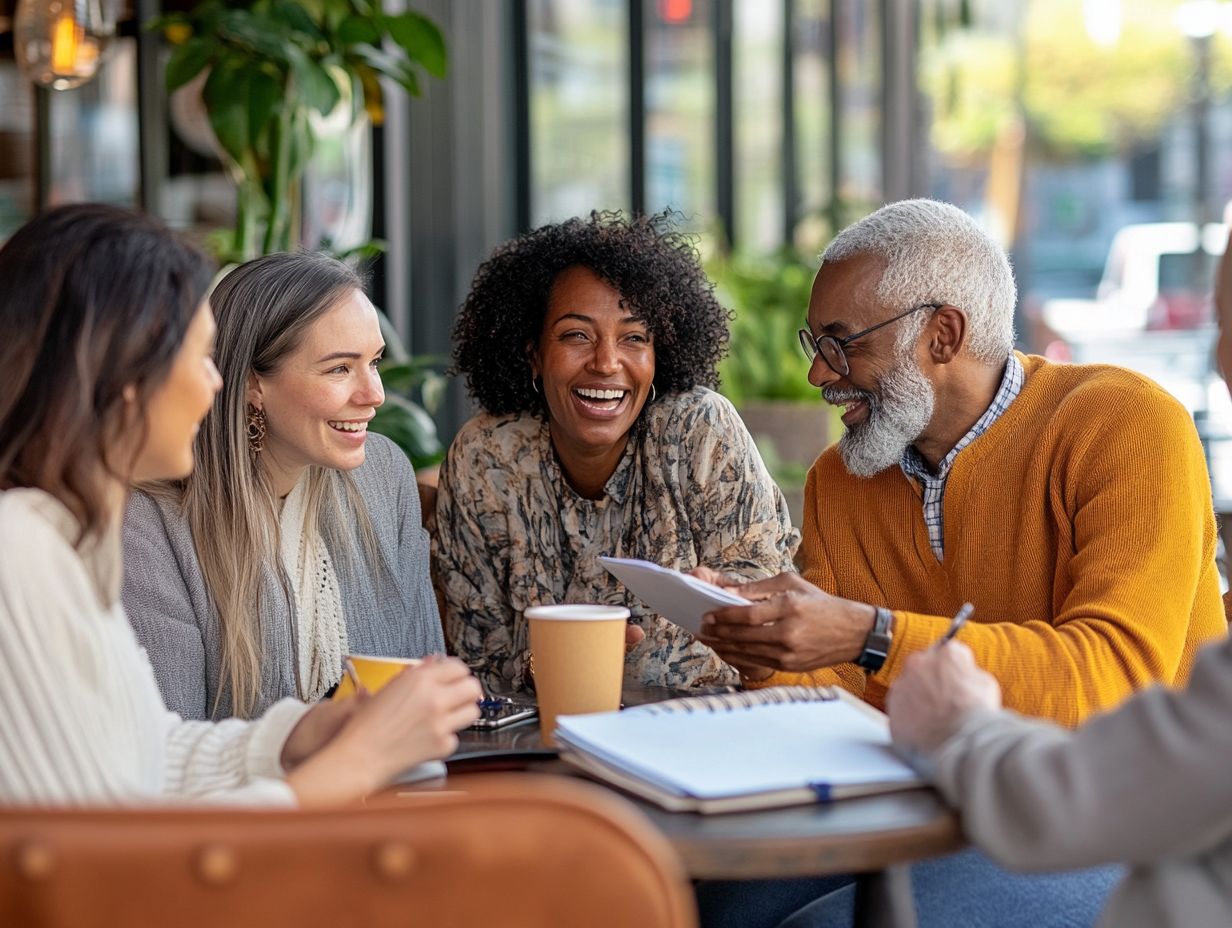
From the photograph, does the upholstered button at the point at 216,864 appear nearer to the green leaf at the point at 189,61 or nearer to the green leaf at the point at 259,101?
the green leaf at the point at 259,101

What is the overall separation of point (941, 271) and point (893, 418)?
0.26 metres

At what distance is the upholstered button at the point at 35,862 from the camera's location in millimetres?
986

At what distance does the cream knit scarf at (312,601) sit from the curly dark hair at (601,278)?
2.01 ft

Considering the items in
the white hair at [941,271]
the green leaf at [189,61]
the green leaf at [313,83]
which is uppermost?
the green leaf at [189,61]

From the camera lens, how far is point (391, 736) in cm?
147

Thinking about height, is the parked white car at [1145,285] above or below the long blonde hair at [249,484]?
above

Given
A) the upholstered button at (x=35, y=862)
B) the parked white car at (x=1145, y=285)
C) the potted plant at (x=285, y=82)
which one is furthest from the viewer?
the parked white car at (x=1145, y=285)

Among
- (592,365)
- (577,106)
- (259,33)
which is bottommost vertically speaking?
(592,365)

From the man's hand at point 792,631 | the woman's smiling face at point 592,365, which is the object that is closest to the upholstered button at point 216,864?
the man's hand at point 792,631

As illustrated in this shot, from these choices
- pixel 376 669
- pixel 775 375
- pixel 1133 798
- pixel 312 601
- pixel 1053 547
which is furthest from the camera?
pixel 775 375

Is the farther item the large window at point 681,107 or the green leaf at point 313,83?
the large window at point 681,107

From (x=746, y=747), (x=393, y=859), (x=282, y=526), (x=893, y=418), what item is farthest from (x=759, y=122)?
(x=393, y=859)

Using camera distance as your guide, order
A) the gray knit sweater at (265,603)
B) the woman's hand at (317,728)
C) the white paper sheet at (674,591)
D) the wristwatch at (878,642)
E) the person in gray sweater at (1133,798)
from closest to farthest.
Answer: the person in gray sweater at (1133,798)
the woman's hand at (317,728)
the white paper sheet at (674,591)
the wristwatch at (878,642)
the gray knit sweater at (265,603)

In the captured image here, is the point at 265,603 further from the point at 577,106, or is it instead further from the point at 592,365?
the point at 577,106
